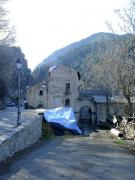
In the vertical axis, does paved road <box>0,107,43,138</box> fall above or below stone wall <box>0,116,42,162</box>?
above

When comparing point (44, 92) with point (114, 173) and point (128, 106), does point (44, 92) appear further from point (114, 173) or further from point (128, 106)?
point (114, 173)

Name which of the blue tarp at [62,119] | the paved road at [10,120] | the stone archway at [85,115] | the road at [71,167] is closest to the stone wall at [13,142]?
the road at [71,167]

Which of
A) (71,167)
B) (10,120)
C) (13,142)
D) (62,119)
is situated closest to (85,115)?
(62,119)

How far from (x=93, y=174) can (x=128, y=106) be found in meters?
27.8

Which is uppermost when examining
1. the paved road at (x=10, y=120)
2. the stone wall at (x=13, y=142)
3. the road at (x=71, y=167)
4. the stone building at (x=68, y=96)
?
the stone building at (x=68, y=96)

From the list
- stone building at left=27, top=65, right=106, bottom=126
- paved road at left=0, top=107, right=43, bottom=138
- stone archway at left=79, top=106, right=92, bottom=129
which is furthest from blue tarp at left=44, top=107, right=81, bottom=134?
stone archway at left=79, top=106, right=92, bottom=129

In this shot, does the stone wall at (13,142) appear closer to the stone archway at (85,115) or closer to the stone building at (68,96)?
the stone building at (68,96)

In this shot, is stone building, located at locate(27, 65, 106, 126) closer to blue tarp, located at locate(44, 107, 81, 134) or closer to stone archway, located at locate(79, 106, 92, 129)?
stone archway, located at locate(79, 106, 92, 129)

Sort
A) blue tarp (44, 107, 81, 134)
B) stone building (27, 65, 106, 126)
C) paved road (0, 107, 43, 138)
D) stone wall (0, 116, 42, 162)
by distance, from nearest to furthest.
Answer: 1. stone wall (0, 116, 42, 162)
2. paved road (0, 107, 43, 138)
3. blue tarp (44, 107, 81, 134)
4. stone building (27, 65, 106, 126)

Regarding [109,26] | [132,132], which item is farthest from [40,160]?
[109,26]

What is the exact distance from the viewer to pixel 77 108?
61719 millimetres

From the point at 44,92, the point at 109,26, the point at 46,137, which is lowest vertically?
the point at 46,137

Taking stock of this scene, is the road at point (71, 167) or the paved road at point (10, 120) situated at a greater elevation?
the paved road at point (10, 120)

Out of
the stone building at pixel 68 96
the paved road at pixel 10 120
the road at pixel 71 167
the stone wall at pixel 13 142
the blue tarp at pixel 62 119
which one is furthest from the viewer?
the stone building at pixel 68 96
